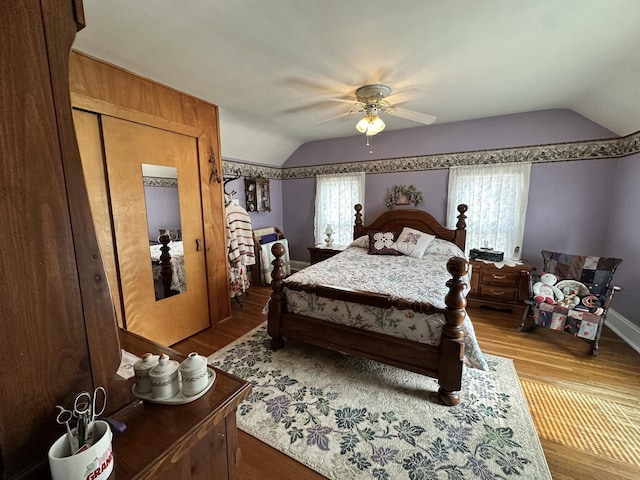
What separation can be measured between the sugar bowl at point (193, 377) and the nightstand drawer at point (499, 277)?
11.6ft

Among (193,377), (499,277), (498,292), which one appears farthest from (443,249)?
(193,377)

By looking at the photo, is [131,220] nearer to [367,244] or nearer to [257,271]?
[257,271]

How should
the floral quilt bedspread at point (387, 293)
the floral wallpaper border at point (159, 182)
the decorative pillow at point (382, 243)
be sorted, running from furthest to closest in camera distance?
the decorative pillow at point (382, 243) → the floral wallpaper border at point (159, 182) → the floral quilt bedspread at point (387, 293)

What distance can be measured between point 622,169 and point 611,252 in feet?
3.06

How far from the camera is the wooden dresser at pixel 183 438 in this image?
2.11 ft

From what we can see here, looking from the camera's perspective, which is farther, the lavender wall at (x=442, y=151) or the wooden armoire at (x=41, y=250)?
the lavender wall at (x=442, y=151)

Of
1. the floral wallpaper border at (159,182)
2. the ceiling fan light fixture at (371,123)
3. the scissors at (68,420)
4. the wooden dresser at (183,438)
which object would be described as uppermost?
the ceiling fan light fixture at (371,123)

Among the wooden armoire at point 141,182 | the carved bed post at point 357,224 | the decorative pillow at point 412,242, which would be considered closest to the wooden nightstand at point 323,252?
the carved bed post at point 357,224

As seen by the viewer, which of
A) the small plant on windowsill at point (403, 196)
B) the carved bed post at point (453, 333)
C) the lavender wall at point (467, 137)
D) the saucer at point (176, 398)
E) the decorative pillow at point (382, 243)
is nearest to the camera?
the saucer at point (176, 398)

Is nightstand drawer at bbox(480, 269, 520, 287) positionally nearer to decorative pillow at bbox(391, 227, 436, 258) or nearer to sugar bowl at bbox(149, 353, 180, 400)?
decorative pillow at bbox(391, 227, 436, 258)

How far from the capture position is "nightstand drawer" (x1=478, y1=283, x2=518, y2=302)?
10.7 ft

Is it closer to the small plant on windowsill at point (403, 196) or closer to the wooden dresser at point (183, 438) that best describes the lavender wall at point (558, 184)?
the small plant on windowsill at point (403, 196)

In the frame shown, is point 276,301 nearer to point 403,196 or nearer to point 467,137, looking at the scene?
point 403,196

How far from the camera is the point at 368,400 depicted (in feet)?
6.31
